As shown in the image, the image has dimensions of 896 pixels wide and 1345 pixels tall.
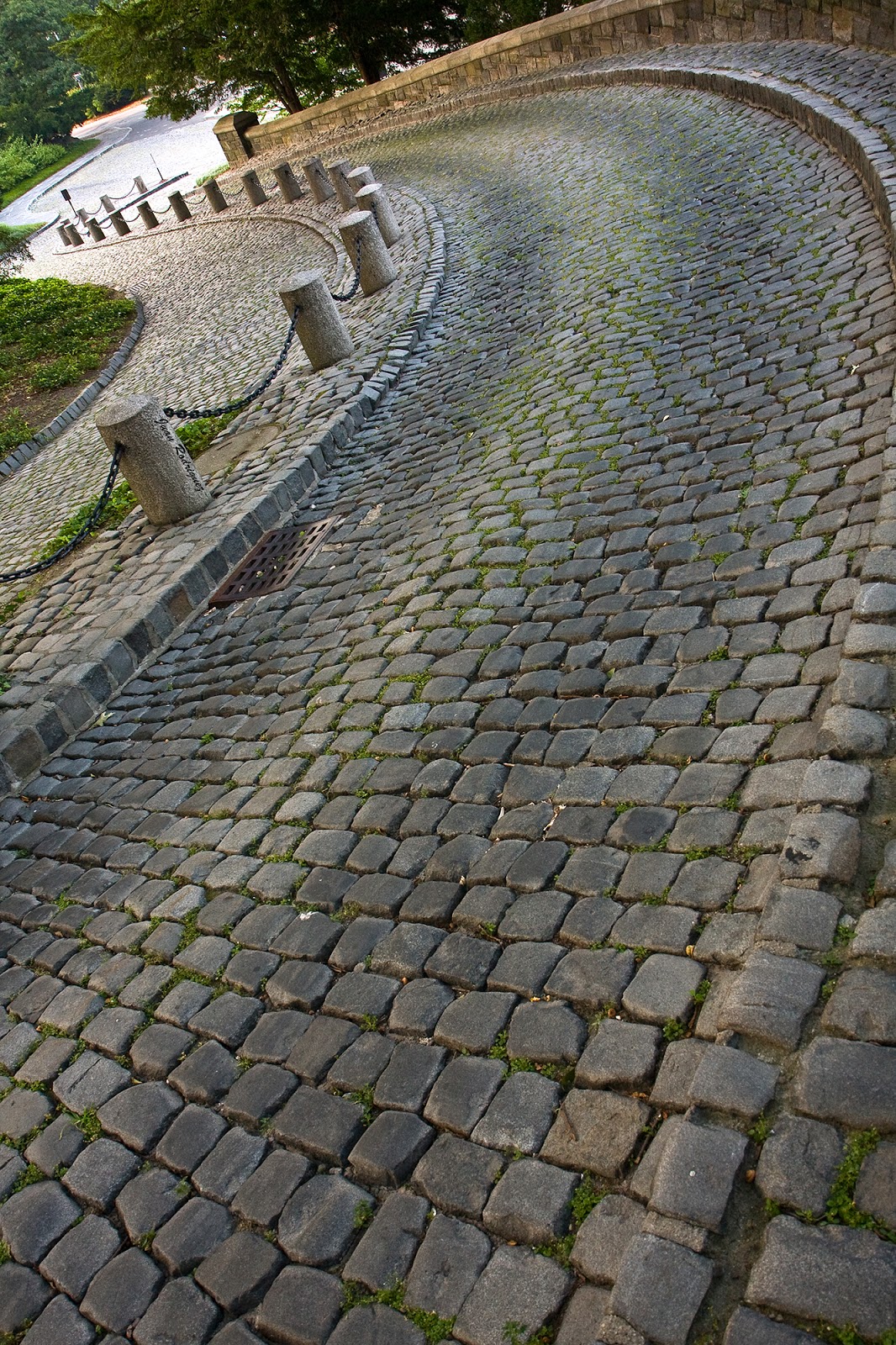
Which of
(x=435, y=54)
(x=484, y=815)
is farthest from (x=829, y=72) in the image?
(x=435, y=54)

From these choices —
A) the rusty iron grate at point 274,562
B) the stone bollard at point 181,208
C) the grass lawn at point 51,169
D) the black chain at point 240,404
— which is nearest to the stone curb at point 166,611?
the rusty iron grate at point 274,562

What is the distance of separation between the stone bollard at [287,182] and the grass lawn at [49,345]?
3.82 meters

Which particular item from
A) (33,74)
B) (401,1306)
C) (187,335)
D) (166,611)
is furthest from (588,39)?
(33,74)

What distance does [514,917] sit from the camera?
3033 millimetres

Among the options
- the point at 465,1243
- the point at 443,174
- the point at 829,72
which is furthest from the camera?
the point at 443,174

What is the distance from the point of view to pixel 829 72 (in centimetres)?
980

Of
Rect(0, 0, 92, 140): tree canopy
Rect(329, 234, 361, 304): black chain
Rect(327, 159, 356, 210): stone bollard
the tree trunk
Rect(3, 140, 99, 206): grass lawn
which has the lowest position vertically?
Rect(329, 234, 361, 304): black chain

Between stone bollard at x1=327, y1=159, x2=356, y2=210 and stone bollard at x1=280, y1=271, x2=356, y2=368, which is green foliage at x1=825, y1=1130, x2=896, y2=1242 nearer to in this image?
stone bollard at x1=280, y1=271, x2=356, y2=368

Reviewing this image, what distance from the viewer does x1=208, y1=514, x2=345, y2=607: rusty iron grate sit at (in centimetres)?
624

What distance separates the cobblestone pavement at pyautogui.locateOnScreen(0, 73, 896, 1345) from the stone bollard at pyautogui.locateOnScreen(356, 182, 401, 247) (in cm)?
676

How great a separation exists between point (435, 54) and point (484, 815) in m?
30.7

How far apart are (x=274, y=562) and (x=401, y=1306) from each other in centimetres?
486

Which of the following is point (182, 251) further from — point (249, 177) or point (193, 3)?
point (193, 3)

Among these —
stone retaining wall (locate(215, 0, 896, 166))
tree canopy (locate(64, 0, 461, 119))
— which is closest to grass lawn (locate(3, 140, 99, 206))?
tree canopy (locate(64, 0, 461, 119))
